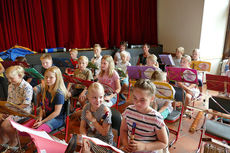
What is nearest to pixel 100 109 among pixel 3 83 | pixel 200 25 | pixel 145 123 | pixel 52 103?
pixel 145 123

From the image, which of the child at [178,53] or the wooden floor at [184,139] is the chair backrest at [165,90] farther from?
the child at [178,53]

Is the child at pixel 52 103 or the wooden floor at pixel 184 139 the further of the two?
the wooden floor at pixel 184 139

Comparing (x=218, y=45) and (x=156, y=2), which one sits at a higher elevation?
(x=156, y=2)

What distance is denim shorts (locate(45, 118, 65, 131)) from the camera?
1827mm

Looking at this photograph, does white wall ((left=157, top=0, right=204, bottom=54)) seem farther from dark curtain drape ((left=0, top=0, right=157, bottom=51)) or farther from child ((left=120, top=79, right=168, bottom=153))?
child ((left=120, top=79, right=168, bottom=153))

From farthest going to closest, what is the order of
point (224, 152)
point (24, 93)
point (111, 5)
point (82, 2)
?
point (111, 5) → point (82, 2) → point (24, 93) → point (224, 152)

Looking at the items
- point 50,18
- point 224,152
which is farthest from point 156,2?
point 224,152

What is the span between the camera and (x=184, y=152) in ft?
7.23

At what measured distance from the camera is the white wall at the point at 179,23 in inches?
200

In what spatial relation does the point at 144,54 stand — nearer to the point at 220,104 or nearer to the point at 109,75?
the point at 109,75

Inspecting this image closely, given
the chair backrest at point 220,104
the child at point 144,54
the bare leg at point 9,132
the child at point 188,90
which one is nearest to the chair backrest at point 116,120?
the chair backrest at point 220,104

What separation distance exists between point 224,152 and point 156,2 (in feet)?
19.8

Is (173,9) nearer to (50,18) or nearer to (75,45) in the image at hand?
(75,45)

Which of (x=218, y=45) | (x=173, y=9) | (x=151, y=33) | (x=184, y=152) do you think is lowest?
(x=184, y=152)
